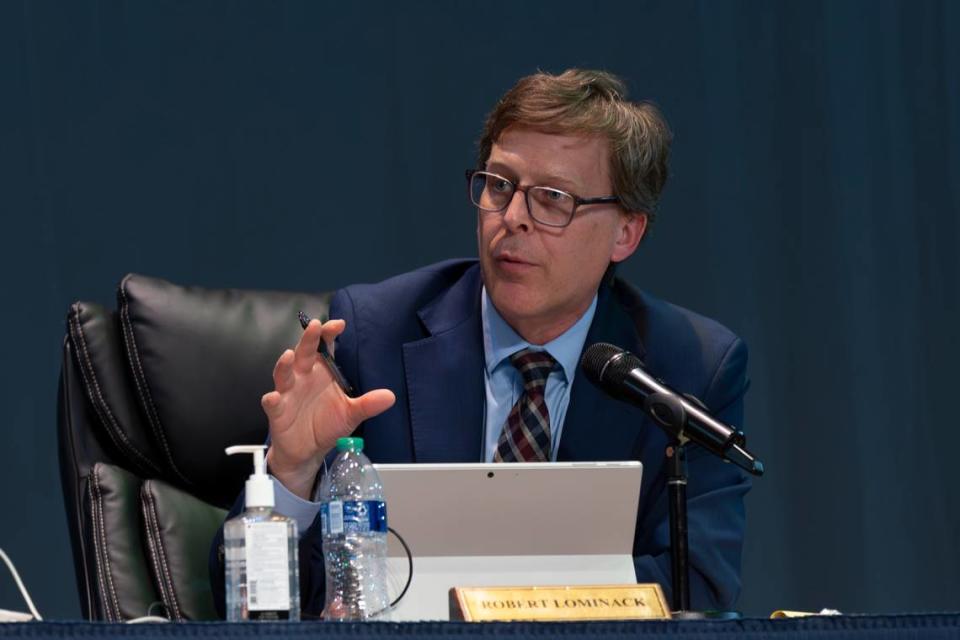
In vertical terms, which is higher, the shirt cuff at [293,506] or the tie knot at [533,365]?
the tie knot at [533,365]

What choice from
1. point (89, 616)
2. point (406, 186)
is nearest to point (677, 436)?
point (89, 616)

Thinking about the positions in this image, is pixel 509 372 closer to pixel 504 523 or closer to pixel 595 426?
pixel 595 426

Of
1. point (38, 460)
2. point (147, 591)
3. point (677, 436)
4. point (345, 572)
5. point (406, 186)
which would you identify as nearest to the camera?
point (677, 436)

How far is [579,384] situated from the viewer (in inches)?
87.7

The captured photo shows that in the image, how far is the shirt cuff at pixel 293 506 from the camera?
1.80 meters

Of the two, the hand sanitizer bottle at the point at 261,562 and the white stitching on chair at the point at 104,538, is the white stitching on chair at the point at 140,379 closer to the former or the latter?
the white stitching on chair at the point at 104,538

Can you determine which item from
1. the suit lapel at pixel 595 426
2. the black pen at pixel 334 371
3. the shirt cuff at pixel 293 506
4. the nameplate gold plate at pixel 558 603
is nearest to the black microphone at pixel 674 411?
the nameplate gold plate at pixel 558 603

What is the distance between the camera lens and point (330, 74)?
322 cm

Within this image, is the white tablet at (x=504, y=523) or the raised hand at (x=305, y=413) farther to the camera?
the raised hand at (x=305, y=413)

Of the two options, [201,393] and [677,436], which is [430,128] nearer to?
[201,393]

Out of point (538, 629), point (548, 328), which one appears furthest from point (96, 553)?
point (538, 629)

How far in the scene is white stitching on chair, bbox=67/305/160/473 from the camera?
2131 mm

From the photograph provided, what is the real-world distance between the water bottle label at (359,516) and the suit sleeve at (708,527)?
471 mm

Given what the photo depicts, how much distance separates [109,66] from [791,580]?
6.13 feet
